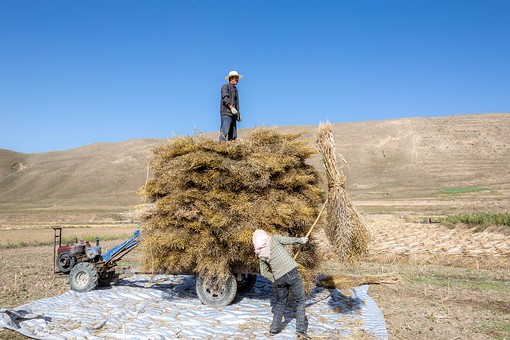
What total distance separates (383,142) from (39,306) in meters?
89.2

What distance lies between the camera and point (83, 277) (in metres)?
9.62

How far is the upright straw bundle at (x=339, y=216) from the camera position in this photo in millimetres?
7270

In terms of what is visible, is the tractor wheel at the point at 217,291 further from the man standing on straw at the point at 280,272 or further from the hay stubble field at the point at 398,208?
the hay stubble field at the point at 398,208

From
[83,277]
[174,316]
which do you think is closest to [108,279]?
[83,277]

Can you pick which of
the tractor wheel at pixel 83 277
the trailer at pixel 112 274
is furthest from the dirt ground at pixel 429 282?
A: the trailer at pixel 112 274

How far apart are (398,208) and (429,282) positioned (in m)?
33.6

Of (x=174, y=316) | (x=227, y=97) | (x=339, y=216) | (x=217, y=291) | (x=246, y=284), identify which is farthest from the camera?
(x=227, y=97)

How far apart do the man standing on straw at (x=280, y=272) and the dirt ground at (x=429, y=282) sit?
132cm

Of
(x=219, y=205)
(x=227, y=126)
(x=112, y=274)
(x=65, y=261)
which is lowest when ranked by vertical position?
(x=112, y=274)

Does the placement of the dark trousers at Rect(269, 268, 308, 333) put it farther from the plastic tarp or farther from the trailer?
the trailer

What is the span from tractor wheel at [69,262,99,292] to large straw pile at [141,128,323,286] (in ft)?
7.07

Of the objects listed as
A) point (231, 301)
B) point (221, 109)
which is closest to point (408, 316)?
point (231, 301)

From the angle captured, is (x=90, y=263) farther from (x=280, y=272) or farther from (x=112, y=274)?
(x=280, y=272)

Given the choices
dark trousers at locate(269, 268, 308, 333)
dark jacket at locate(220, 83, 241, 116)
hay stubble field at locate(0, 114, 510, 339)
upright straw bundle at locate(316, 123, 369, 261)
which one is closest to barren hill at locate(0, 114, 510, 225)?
hay stubble field at locate(0, 114, 510, 339)
